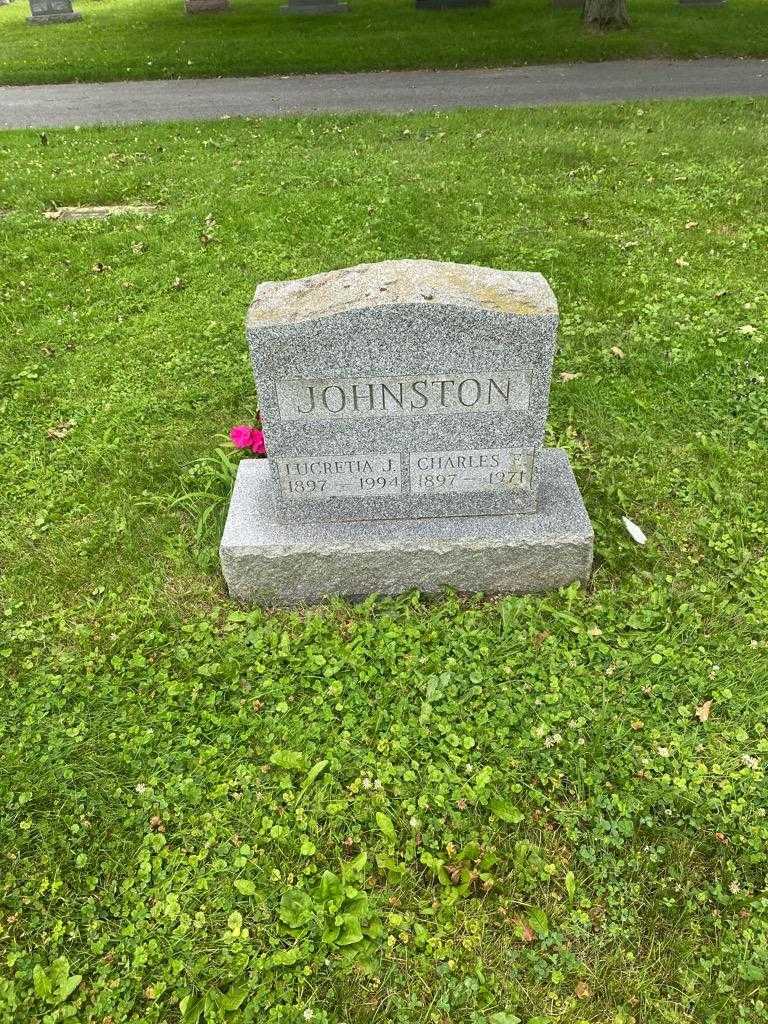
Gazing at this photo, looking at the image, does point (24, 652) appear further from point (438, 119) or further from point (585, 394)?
point (438, 119)

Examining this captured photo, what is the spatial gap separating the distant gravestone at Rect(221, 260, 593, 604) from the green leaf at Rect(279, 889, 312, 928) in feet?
5.08

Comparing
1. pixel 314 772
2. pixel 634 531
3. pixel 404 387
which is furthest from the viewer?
pixel 634 531

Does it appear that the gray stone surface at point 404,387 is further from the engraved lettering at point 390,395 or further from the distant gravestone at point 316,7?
the distant gravestone at point 316,7

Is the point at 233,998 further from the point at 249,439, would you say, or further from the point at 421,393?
the point at 249,439

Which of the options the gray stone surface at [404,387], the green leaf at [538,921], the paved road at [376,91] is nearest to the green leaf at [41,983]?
the green leaf at [538,921]

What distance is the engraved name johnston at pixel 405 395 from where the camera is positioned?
3496mm

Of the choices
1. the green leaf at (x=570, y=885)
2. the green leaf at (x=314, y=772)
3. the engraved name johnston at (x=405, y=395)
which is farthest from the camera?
the engraved name johnston at (x=405, y=395)

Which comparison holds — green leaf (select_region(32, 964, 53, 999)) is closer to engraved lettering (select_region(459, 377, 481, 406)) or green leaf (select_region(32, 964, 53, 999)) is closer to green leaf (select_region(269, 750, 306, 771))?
green leaf (select_region(269, 750, 306, 771))

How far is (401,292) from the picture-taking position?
3324 millimetres

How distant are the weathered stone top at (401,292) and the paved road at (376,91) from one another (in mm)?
9600

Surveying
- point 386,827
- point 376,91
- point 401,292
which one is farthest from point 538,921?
point 376,91

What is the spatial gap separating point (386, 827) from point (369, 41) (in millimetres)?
16355

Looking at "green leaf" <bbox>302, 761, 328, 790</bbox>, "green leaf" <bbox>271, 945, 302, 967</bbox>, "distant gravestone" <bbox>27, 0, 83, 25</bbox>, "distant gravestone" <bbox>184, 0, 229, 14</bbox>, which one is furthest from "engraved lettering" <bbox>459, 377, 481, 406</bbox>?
"distant gravestone" <bbox>27, 0, 83, 25</bbox>

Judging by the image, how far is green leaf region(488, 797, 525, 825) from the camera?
9.77 ft
